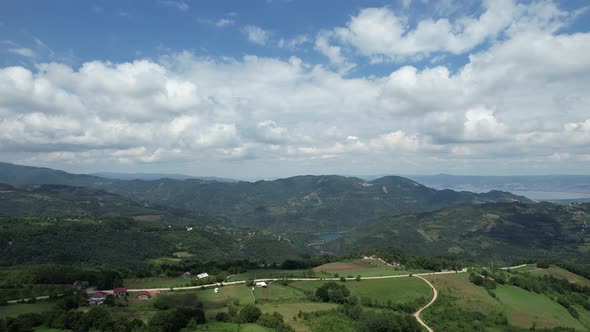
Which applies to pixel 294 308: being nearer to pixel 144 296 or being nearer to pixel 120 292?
pixel 144 296

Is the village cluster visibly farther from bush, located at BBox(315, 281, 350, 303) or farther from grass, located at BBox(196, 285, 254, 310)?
bush, located at BBox(315, 281, 350, 303)

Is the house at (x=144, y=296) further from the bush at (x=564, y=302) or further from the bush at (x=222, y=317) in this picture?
the bush at (x=564, y=302)

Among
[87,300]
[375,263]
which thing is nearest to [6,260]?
[87,300]

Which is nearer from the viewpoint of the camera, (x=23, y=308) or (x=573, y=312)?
(x=23, y=308)

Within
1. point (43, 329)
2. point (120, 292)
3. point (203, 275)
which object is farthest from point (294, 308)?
point (43, 329)

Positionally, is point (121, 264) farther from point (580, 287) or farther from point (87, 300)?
point (580, 287)
